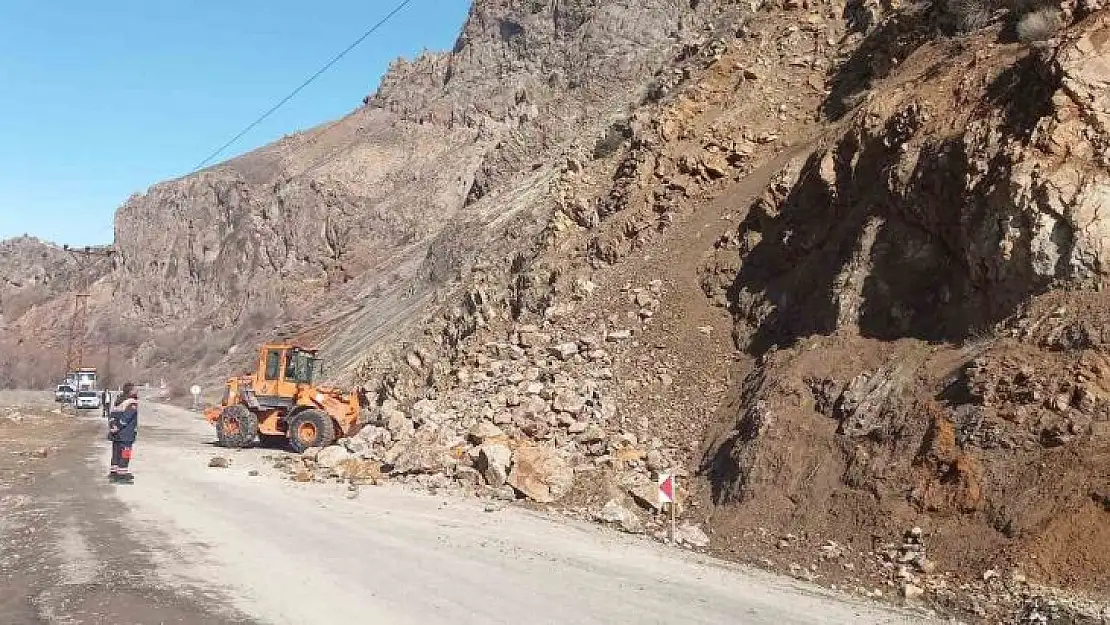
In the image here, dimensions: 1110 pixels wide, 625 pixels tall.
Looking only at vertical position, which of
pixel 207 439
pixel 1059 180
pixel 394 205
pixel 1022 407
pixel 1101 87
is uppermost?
pixel 394 205

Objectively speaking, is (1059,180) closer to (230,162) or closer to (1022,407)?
(1022,407)

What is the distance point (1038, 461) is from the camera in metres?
8.71

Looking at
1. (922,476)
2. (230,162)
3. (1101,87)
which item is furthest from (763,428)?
(230,162)

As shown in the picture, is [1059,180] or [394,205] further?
[394,205]

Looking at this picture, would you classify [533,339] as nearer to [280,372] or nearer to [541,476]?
[541,476]

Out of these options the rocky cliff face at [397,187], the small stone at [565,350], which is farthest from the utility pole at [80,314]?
the small stone at [565,350]

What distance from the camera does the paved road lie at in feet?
23.6

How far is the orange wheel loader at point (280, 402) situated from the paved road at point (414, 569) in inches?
312

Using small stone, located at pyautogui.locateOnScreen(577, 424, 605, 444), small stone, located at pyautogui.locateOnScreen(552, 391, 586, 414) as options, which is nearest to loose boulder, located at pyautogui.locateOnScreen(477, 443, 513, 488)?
small stone, located at pyautogui.locateOnScreen(577, 424, 605, 444)

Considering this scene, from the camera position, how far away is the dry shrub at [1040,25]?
Answer: 1242cm

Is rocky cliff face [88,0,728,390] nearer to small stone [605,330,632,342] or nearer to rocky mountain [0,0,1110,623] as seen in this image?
rocky mountain [0,0,1110,623]

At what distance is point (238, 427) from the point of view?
22109mm

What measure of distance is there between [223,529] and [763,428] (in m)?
7.29

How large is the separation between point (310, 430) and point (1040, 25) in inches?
676
